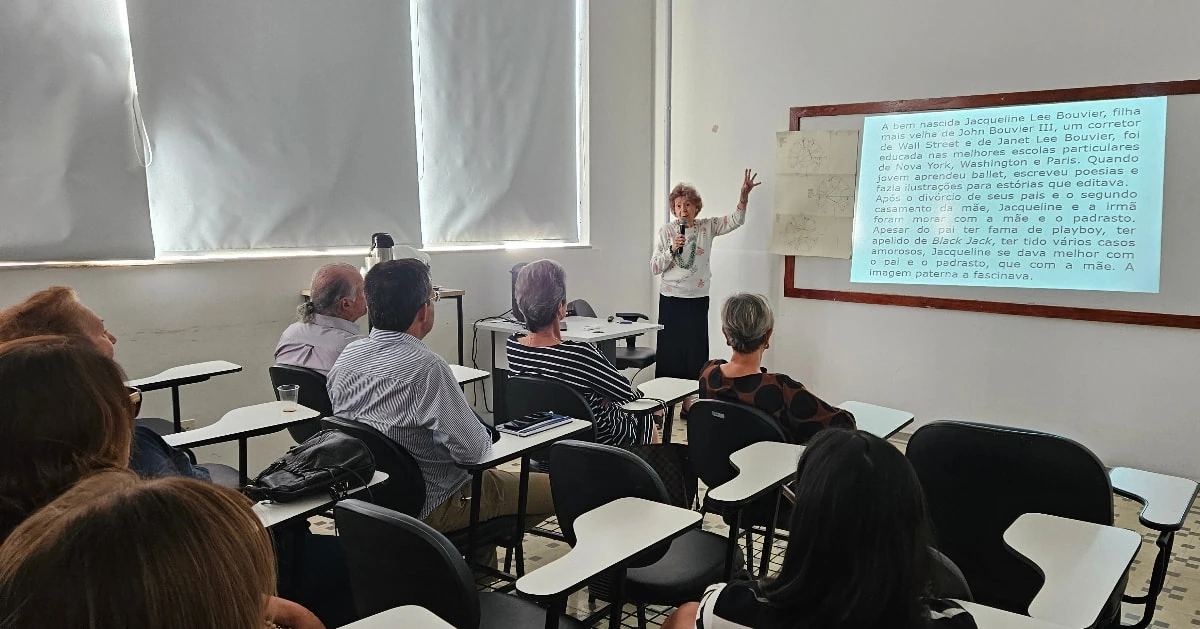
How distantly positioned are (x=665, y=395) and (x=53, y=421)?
6.43 ft

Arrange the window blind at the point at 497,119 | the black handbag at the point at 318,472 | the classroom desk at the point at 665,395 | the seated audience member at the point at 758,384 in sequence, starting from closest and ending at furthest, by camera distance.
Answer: the black handbag at the point at 318,472, the seated audience member at the point at 758,384, the classroom desk at the point at 665,395, the window blind at the point at 497,119

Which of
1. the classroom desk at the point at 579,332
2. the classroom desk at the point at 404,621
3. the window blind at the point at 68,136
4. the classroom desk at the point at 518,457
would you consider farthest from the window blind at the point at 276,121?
the classroom desk at the point at 404,621

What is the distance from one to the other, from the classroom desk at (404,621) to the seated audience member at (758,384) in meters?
1.33

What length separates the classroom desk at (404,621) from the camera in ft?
4.10

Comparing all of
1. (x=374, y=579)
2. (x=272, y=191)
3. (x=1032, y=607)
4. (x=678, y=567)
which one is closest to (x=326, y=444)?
(x=374, y=579)

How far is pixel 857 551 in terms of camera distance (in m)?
1.06

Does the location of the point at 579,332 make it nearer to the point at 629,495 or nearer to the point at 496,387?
the point at 496,387

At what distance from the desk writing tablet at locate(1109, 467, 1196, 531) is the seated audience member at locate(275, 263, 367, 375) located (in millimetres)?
2492

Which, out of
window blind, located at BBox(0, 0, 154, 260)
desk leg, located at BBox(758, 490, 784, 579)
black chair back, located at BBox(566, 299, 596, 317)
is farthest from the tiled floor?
black chair back, located at BBox(566, 299, 596, 317)

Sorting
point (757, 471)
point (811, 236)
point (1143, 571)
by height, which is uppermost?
point (811, 236)

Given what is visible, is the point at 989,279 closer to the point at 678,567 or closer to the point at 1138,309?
the point at 1138,309

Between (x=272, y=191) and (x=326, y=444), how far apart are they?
238cm

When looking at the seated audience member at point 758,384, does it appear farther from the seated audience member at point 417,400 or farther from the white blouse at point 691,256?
the white blouse at point 691,256

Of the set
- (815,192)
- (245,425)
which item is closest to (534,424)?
(245,425)
